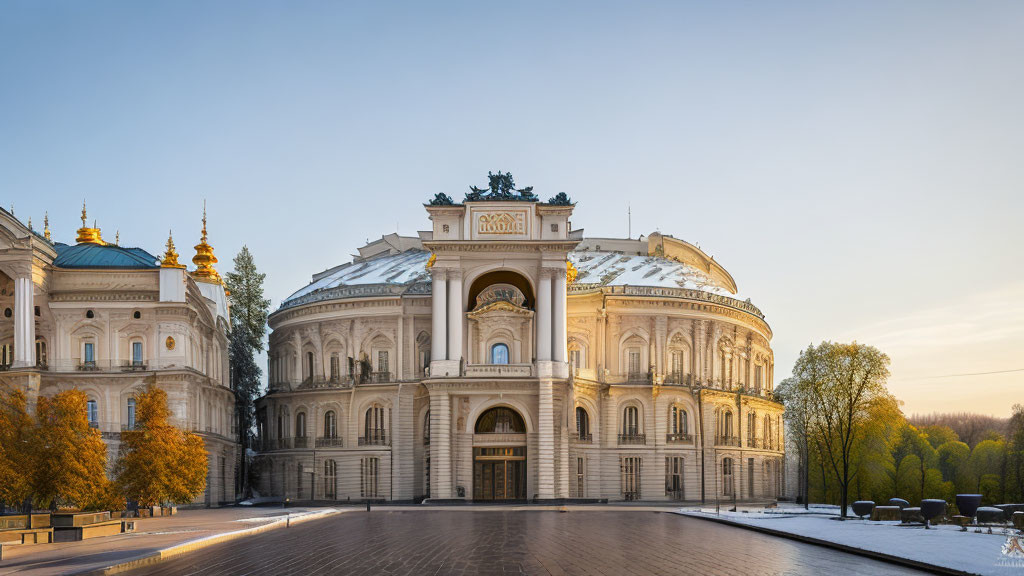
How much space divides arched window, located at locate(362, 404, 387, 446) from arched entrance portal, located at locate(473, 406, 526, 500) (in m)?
10.7

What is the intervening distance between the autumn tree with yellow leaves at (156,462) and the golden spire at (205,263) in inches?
945

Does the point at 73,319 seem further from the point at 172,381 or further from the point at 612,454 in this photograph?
the point at 612,454

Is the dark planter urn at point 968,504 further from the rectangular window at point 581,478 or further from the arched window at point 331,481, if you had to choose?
the arched window at point 331,481

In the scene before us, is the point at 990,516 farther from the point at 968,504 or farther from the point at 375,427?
the point at 375,427

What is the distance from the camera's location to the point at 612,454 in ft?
254

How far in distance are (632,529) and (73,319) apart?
4011 centimetres

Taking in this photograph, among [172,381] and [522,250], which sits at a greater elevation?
[522,250]

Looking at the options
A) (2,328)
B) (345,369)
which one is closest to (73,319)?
(2,328)

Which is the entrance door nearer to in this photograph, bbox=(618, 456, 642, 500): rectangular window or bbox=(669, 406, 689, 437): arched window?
bbox=(618, 456, 642, 500): rectangular window

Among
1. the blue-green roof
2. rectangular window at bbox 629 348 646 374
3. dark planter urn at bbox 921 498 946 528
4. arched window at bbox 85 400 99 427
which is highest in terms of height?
the blue-green roof

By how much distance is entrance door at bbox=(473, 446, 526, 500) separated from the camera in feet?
225

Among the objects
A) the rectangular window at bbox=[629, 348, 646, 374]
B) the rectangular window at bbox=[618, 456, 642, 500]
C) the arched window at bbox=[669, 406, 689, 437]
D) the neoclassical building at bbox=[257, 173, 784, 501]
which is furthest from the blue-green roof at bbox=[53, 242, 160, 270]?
the arched window at bbox=[669, 406, 689, 437]

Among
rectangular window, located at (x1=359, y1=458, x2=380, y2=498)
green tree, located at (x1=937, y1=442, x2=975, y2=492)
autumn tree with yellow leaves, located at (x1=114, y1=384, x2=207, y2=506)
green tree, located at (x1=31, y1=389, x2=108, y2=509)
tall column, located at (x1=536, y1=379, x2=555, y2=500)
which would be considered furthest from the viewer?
green tree, located at (x1=937, y1=442, x2=975, y2=492)

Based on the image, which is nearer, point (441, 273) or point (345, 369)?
point (441, 273)
